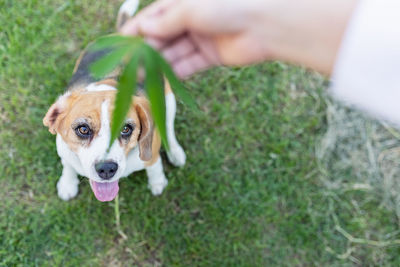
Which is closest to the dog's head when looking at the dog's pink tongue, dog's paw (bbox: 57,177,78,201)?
the dog's pink tongue

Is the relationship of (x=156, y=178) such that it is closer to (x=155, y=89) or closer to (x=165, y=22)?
(x=165, y=22)

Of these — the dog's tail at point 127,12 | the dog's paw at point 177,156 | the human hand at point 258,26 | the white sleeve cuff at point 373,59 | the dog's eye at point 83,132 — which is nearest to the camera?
the white sleeve cuff at point 373,59

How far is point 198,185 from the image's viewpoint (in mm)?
4199

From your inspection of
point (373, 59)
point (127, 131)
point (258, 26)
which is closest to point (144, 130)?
point (127, 131)

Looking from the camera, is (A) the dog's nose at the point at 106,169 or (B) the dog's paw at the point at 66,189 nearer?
(A) the dog's nose at the point at 106,169

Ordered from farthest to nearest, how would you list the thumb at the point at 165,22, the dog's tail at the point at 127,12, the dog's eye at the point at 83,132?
1. the dog's tail at the point at 127,12
2. the dog's eye at the point at 83,132
3. the thumb at the point at 165,22

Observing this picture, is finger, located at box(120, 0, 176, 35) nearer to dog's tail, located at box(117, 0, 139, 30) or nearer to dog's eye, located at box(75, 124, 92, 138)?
dog's eye, located at box(75, 124, 92, 138)

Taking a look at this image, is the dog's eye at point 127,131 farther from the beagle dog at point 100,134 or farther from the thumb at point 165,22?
the thumb at point 165,22

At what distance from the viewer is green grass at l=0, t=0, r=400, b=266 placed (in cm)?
393

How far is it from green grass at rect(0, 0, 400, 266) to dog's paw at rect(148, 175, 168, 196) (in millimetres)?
106

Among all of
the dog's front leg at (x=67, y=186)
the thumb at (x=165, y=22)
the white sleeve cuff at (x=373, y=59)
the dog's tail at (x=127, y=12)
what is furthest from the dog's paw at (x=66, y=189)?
the white sleeve cuff at (x=373, y=59)

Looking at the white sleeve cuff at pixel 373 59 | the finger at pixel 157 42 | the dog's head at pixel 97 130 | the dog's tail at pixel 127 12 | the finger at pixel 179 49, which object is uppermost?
the white sleeve cuff at pixel 373 59

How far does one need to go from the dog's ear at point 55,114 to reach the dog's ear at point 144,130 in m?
0.54

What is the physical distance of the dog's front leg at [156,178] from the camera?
3.57 metres
